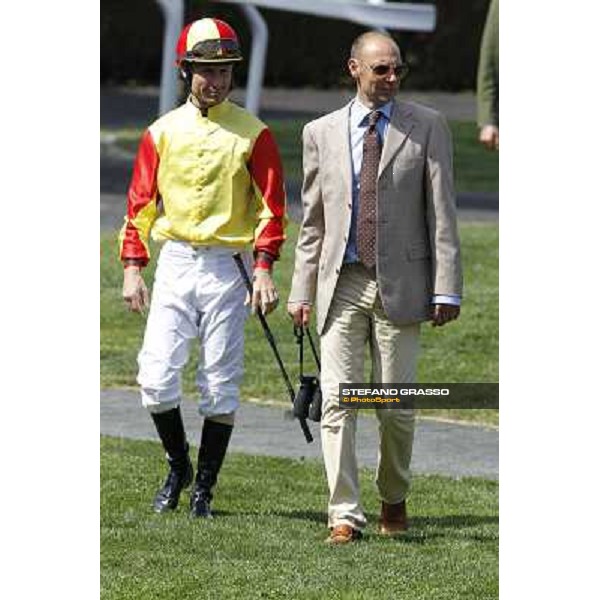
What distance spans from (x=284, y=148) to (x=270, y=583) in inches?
838

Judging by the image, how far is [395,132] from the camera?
27.3 ft

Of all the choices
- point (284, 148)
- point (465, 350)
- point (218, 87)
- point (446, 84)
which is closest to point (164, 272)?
point (218, 87)

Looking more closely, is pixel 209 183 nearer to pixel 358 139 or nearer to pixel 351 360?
pixel 358 139

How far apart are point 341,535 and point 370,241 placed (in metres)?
1.10

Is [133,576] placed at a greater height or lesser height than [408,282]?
lesser


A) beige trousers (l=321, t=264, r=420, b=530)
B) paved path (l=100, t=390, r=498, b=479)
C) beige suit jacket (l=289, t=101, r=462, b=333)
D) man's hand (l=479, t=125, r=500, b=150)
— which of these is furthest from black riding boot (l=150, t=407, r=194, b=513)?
man's hand (l=479, t=125, r=500, b=150)

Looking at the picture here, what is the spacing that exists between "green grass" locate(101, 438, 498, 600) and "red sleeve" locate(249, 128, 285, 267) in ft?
3.64

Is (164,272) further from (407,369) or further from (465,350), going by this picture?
(465,350)

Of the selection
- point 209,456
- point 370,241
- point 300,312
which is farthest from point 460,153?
point 370,241

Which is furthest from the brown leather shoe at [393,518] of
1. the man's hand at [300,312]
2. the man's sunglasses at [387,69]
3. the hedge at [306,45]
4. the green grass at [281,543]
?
Result: the hedge at [306,45]

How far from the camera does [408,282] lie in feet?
27.6

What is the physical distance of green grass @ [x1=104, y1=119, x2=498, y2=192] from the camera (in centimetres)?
2619

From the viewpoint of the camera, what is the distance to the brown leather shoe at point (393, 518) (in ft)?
29.3
